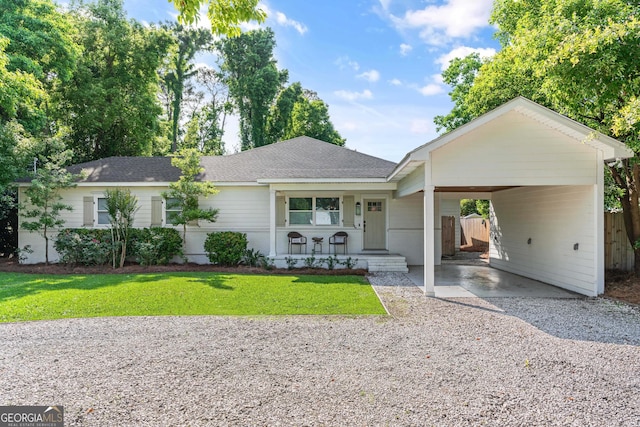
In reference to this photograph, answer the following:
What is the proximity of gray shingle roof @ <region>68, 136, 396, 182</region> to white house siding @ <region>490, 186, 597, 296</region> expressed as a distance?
168 inches

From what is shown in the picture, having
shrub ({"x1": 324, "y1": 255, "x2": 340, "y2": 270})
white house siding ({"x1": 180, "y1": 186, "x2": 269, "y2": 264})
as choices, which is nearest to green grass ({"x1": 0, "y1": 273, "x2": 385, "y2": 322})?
shrub ({"x1": 324, "y1": 255, "x2": 340, "y2": 270})

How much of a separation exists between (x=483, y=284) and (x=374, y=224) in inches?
186

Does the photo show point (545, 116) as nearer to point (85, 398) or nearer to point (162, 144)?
point (85, 398)

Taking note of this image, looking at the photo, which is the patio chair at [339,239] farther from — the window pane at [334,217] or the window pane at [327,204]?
the window pane at [327,204]

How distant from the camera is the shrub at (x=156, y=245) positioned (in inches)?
437

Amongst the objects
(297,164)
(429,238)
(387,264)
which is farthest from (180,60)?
(429,238)

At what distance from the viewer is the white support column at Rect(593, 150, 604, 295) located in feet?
24.0

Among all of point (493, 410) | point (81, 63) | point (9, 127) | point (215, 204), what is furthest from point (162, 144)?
point (493, 410)

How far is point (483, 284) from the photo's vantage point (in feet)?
29.4

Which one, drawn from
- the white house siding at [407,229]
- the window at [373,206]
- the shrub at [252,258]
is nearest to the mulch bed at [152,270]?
the shrub at [252,258]

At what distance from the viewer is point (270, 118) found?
29.3 metres

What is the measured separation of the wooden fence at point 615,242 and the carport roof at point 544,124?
10.3 ft

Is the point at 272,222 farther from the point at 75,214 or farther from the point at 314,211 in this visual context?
the point at 75,214

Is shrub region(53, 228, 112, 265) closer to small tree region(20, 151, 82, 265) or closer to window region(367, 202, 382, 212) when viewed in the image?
small tree region(20, 151, 82, 265)
